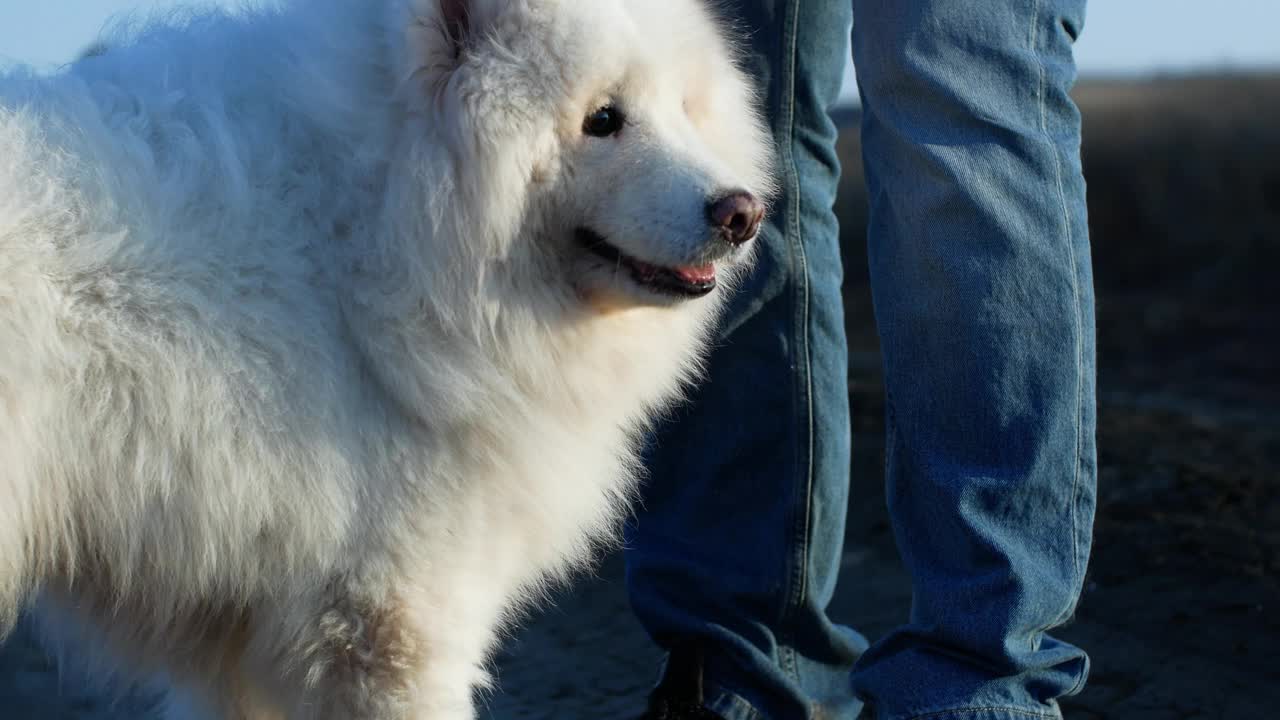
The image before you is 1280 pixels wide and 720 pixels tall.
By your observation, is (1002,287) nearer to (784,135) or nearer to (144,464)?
(784,135)

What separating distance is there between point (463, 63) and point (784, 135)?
0.92 meters

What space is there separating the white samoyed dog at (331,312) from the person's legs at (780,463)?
52 centimetres

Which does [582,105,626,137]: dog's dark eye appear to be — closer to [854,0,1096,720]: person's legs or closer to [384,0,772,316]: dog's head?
[384,0,772,316]: dog's head

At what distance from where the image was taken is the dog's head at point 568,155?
2316 millimetres

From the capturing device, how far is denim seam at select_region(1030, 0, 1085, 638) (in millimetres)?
2361

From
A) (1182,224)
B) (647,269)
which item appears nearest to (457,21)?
(647,269)

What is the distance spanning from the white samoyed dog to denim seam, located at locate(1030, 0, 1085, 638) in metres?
0.56

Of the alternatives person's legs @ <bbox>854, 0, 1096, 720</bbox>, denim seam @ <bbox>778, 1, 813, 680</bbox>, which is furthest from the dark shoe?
person's legs @ <bbox>854, 0, 1096, 720</bbox>

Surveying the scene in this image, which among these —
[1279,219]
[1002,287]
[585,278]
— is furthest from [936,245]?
[1279,219]

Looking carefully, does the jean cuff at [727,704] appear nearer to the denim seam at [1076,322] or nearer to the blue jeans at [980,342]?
the blue jeans at [980,342]

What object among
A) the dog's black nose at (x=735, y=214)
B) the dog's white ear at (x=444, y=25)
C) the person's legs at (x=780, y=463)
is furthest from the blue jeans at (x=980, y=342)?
the dog's white ear at (x=444, y=25)

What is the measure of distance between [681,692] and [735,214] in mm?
1201

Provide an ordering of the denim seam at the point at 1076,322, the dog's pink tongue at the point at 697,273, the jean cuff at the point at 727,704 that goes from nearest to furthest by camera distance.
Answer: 1. the denim seam at the point at 1076,322
2. the dog's pink tongue at the point at 697,273
3. the jean cuff at the point at 727,704

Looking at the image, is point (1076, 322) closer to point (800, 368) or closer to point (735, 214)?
point (735, 214)
